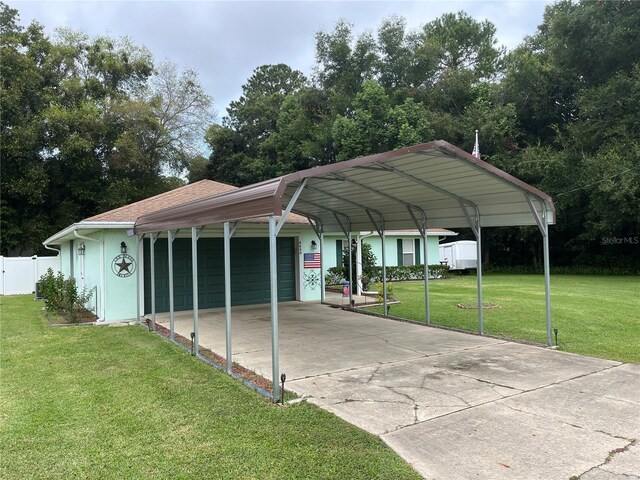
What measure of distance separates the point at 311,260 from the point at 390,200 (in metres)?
5.14

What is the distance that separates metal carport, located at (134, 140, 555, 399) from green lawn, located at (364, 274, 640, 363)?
102 cm

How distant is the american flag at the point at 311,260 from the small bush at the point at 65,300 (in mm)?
6004

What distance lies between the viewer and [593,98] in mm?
21906

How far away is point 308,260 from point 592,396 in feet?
31.3

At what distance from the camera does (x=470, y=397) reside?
5000mm

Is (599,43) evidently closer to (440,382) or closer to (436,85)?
(436,85)

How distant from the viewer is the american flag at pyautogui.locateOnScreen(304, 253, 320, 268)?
13812 mm

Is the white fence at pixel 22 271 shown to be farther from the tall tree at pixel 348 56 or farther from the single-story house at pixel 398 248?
the tall tree at pixel 348 56

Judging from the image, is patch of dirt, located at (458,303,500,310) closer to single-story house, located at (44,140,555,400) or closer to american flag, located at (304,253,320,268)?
single-story house, located at (44,140,555,400)

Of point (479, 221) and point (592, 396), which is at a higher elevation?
point (479, 221)

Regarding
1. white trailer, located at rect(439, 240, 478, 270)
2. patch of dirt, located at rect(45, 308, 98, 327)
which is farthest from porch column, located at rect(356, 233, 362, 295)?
white trailer, located at rect(439, 240, 478, 270)

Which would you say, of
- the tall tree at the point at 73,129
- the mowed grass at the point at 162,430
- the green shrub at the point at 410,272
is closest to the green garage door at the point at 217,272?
the mowed grass at the point at 162,430

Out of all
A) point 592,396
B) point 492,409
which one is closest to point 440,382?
point 492,409

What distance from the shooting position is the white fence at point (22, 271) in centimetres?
1936
